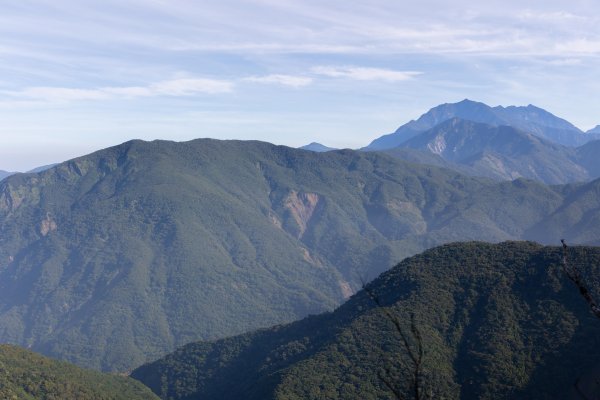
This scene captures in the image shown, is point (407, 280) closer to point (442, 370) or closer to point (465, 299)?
point (465, 299)

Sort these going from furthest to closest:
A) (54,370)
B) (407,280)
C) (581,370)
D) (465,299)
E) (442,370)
Result: (407,280)
(465,299)
(54,370)
(442,370)
(581,370)

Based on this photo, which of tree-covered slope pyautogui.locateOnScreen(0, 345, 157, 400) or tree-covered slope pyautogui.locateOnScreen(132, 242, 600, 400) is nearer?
tree-covered slope pyautogui.locateOnScreen(0, 345, 157, 400)

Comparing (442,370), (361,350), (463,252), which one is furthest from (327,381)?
(463,252)

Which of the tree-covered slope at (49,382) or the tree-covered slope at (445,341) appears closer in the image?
the tree-covered slope at (49,382)

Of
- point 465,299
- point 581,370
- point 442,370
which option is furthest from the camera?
point 465,299
